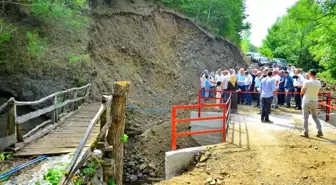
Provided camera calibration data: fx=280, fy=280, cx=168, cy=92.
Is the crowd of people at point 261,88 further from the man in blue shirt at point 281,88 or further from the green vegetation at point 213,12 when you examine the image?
the green vegetation at point 213,12

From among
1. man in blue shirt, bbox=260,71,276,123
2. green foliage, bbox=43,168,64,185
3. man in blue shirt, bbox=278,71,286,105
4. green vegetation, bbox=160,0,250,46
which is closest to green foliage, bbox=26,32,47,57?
green foliage, bbox=43,168,64,185

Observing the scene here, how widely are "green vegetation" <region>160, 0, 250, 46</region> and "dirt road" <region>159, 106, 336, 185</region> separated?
19960mm

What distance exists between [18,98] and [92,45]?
240 inches

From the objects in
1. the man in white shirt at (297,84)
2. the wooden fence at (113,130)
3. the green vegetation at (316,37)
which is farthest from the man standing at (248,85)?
the green vegetation at (316,37)

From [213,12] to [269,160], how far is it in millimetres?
26621

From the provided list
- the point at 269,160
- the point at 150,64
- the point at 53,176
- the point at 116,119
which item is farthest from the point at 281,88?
the point at 53,176

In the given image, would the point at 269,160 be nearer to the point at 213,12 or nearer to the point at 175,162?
the point at 175,162

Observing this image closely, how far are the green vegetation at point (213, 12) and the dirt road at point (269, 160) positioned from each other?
20.0m

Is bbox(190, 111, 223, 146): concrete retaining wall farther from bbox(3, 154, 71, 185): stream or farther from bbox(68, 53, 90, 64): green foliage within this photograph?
bbox(68, 53, 90, 64): green foliage

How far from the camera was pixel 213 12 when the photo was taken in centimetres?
3081

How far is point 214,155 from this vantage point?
6.73m

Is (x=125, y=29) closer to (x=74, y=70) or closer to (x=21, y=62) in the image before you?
(x=74, y=70)

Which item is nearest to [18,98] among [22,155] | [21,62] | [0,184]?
[21,62]

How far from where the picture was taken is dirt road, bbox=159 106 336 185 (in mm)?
5691
